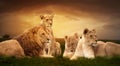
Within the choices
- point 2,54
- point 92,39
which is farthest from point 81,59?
point 2,54

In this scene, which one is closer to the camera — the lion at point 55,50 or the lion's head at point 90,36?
the lion's head at point 90,36

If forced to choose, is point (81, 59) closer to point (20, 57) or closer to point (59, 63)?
point (59, 63)

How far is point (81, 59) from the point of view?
18.5 m

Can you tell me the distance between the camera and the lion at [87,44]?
19.0 metres

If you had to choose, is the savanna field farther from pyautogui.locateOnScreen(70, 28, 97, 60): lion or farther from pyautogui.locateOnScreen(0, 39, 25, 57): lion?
pyautogui.locateOnScreen(0, 39, 25, 57): lion

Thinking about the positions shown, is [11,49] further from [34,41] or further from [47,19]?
[47,19]

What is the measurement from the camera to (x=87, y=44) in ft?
62.6

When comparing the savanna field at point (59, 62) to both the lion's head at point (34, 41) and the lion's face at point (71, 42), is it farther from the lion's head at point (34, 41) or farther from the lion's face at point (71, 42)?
the lion's face at point (71, 42)

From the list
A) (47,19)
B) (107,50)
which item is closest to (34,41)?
(47,19)

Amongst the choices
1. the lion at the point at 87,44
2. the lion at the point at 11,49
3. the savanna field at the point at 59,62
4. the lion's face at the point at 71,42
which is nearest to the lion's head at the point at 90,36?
the lion at the point at 87,44

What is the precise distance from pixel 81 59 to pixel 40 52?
3.42 metres

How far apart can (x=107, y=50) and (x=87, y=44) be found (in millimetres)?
1500

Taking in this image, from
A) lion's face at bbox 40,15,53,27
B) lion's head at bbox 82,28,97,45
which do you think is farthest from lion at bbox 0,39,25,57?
lion's head at bbox 82,28,97,45

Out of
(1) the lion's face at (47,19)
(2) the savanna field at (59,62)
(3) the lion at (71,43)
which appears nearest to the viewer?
(2) the savanna field at (59,62)
